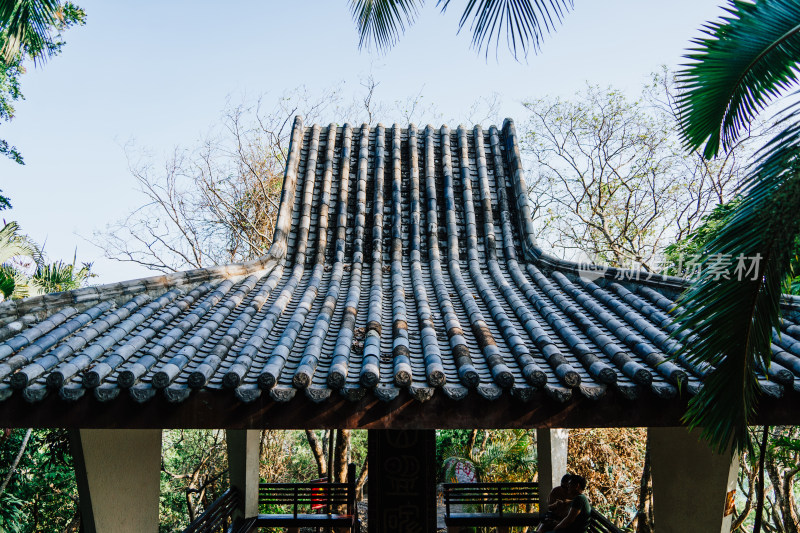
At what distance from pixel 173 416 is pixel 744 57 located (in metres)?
3.79

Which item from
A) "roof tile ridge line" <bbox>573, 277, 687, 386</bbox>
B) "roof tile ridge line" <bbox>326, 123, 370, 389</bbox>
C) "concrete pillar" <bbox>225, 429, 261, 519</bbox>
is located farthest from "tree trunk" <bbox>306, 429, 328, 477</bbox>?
"roof tile ridge line" <bbox>573, 277, 687, 386</bbox>

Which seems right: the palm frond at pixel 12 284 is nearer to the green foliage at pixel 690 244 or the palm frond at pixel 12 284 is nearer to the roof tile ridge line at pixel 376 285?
the roof tile ridge line at pixel 376 285

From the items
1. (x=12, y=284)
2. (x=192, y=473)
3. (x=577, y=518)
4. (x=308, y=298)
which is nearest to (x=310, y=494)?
(x=577, y=518)

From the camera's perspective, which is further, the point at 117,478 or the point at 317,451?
the point at 317,451

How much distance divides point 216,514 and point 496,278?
4244 millimetres

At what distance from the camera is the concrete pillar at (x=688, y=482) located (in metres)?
4.89

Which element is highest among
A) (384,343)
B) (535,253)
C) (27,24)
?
(27,24)

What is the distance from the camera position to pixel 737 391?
264cm

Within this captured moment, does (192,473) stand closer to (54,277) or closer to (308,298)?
(54,277)

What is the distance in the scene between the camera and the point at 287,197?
6.65 meters

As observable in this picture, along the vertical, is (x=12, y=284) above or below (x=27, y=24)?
below

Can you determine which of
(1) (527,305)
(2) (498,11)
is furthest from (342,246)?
(2) (498,11)

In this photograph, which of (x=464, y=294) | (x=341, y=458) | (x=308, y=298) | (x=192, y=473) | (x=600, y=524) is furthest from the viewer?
(x=192, y=473)

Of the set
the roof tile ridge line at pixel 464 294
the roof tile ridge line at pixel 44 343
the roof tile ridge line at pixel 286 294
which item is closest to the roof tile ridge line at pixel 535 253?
the roof tile ridge line at pixel 464 294
